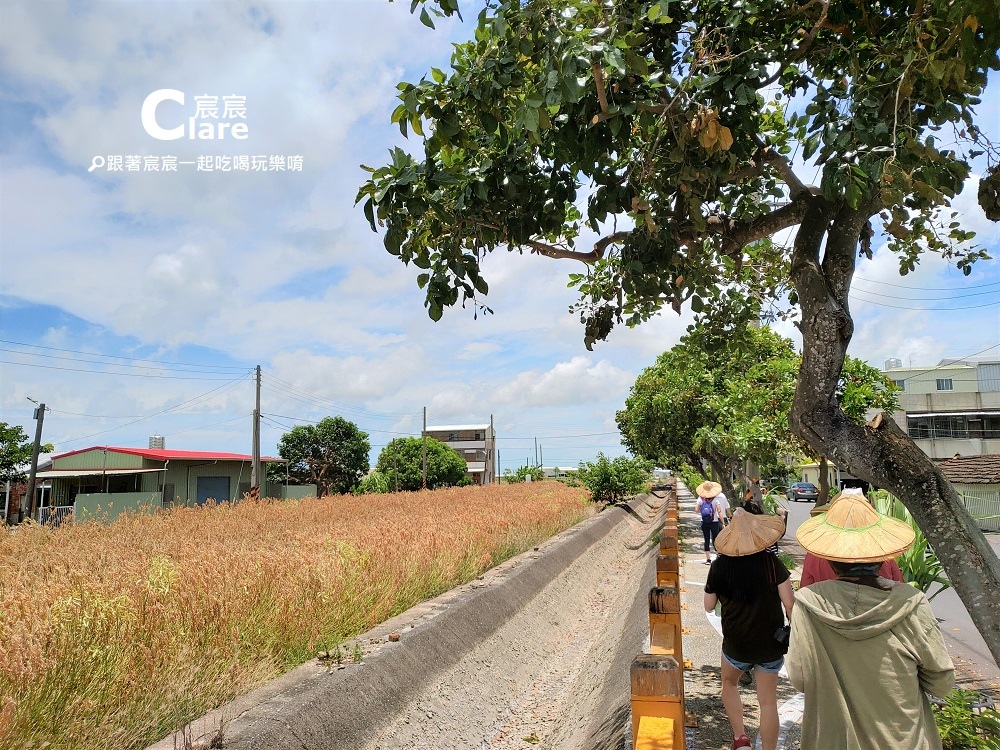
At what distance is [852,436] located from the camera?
3.98 m

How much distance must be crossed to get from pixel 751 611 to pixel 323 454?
4338 cm

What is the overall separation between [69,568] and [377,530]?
14.0 feet

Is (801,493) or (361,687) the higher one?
(361,687)

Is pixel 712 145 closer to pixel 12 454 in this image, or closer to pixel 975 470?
pixel 975 470

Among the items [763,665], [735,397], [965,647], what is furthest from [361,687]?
[735,397]

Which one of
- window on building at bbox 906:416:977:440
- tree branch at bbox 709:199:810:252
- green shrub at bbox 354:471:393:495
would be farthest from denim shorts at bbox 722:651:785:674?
green shrub at bbox 354:471:393:495

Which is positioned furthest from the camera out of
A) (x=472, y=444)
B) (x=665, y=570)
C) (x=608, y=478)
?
(x=472, y=444)

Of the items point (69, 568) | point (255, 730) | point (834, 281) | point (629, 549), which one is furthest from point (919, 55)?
point (629, 549)

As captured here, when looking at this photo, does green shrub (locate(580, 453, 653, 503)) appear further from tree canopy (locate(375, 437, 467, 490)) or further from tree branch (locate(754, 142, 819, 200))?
tree branch (locate(754, 142, 819, 200))

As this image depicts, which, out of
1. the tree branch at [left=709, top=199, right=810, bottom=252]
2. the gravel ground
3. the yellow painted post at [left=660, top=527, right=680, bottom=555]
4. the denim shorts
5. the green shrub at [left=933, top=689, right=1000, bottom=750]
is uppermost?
the tree branch at [left=709, top=199, right=810, bottom=252]

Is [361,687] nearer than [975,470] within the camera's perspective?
Yes

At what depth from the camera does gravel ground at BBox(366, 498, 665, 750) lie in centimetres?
536

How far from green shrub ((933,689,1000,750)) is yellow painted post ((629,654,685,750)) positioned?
6.69 feet

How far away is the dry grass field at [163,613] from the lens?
3.60 metres
